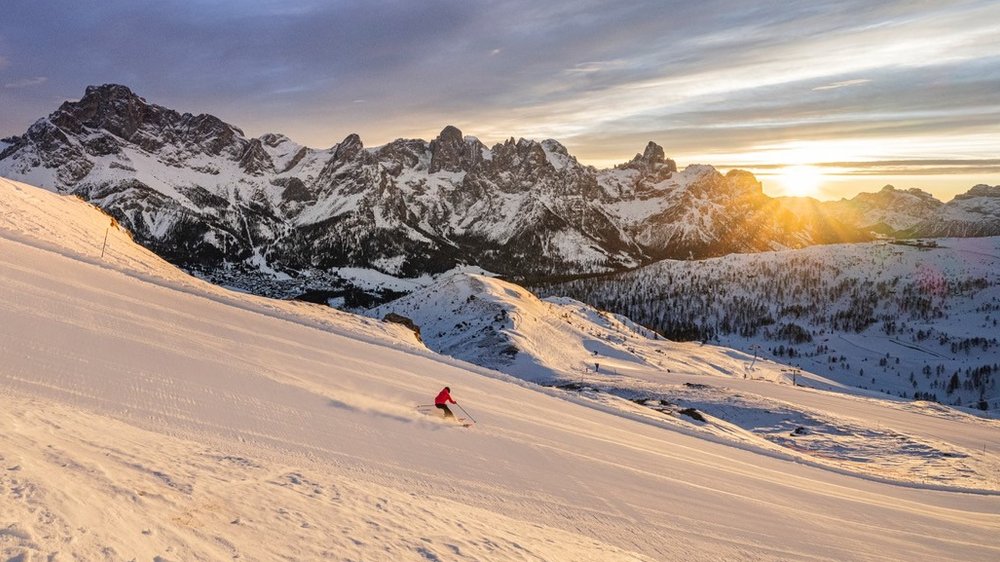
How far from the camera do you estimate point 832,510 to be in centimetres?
1719

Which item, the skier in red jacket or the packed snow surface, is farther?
the skier in red jacket

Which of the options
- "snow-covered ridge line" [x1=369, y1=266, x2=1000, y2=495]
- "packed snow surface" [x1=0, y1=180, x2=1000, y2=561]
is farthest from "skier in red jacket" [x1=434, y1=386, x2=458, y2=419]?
"snow-covered ridge line" [x1=369, y1=266, x2=1000, y2=495]

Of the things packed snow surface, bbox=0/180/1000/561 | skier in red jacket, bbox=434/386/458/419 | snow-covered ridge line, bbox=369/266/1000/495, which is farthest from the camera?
snow-covered ridge line, bbox=369/266/1000/495

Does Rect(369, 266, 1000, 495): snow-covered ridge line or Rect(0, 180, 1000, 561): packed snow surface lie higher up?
Rect(0, 180, 1000, 561): packed snow surface

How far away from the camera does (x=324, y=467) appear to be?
1050 cm

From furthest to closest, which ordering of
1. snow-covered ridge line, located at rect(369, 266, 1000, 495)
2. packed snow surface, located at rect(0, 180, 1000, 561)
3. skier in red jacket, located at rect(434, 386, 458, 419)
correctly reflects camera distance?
snow-covered ridge line, located at rect(369, 266, 1000, 495)
skier in red jacket, located at rect(434, 386, 458, 419)
packed snow surface, located at rect(0, 180, 1000, 561)

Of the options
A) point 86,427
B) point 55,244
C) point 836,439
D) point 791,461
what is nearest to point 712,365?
point 836,439

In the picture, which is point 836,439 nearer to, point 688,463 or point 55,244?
point 688,463

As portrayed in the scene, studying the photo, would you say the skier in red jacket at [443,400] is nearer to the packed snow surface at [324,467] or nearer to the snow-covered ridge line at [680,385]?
the packed snow surface at [324,467]

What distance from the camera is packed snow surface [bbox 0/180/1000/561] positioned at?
23.6 ft

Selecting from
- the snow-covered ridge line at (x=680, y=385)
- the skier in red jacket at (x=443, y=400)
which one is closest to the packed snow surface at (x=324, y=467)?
the skier in red jacket at (x=443, y=400)

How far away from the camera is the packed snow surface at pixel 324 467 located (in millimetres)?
7203

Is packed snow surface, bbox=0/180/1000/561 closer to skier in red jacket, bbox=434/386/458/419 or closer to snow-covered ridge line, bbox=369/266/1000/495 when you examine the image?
skier in red jacket, bbox=434/386/458/419

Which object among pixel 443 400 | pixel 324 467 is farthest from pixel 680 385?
pixel 324 467
